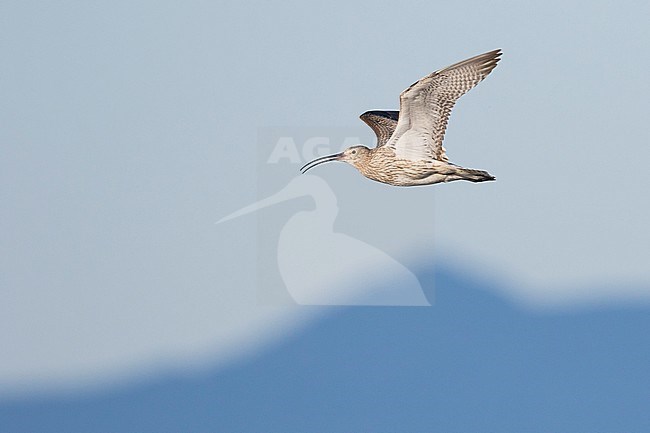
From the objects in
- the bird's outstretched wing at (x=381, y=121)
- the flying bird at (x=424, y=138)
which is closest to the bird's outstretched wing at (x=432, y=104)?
the flying bird at (x=424, y=138)

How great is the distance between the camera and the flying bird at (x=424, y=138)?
1443 centimetres

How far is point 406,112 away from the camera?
580 inches

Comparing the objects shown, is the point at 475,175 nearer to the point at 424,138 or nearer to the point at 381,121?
the point at 424,138

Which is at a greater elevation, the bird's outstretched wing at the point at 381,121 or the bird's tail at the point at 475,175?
the bird's outstretched wing at the point at 381,121

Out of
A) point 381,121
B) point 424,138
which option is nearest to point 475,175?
point 424,138

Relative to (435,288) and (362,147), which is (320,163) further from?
(435,288)

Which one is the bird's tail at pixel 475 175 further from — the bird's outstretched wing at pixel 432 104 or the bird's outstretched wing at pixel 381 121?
the bird's outstretched wing at pixel 381 121

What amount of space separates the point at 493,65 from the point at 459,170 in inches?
47.2

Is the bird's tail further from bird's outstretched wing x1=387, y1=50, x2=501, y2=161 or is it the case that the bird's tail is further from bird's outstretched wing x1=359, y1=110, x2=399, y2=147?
bird's outstretched wing x1=359, y1=110, x2=399, y2=147

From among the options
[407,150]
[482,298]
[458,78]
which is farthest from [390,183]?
[482,298]

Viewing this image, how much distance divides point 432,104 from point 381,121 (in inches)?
102

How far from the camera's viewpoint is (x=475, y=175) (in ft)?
47.9

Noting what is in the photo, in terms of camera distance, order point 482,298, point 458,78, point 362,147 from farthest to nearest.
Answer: point 482,298, point 362,147, point 458,78

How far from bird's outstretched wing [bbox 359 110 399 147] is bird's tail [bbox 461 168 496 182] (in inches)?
84.7
